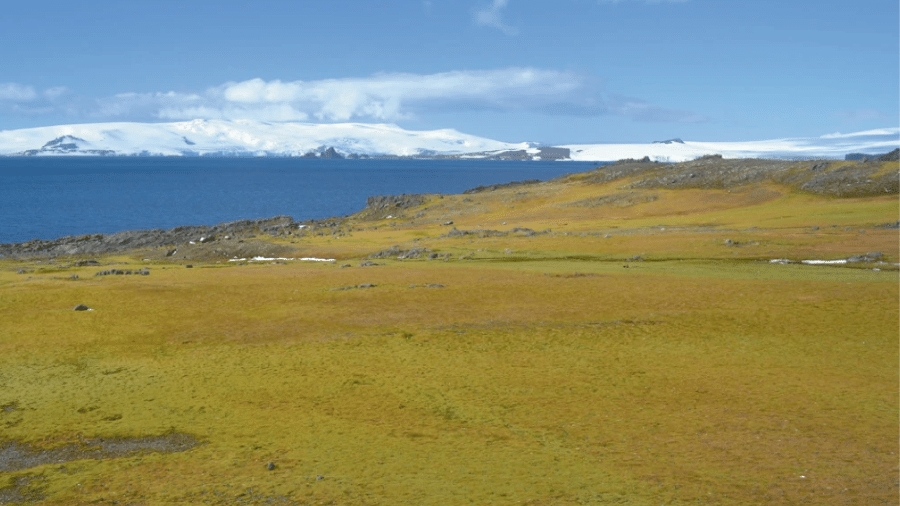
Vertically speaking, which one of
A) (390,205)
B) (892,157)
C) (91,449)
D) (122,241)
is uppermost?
(892,157)

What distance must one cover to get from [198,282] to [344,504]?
38902mm

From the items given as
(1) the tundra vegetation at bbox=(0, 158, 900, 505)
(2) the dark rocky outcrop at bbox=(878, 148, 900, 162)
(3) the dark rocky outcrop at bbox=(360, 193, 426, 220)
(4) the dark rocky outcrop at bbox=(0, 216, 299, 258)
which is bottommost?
(4) the dark rocky outcrop at bbox=(0, 216, 299, 258)

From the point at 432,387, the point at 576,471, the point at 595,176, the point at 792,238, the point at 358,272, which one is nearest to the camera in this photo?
the point at 576,471

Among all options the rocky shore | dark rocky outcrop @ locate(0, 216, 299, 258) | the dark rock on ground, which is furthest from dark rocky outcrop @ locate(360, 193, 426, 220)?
the dark rock on ground

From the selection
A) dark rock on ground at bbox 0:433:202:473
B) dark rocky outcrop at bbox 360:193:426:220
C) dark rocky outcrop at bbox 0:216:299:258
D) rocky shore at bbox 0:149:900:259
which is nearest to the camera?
dark rock on ground at bbox 0:433:202:473

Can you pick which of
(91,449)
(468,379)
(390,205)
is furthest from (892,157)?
(91,449)

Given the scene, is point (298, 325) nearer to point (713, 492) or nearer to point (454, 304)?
point (454, 304)

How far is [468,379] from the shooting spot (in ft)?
110

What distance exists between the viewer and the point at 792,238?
70188 mm

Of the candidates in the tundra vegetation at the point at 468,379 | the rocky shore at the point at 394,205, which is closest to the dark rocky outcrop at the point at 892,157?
the rocky shore at the point at 394,205

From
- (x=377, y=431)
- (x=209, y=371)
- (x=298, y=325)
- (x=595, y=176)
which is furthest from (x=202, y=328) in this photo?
(x=595, y=176)

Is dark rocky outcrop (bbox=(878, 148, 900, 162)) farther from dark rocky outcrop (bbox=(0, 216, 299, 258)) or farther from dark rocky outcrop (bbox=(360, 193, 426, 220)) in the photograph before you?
dark rocky outcrop (bbox=(0, 216, 299, 258))

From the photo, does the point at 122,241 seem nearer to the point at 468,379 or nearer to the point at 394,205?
the point at 394,205

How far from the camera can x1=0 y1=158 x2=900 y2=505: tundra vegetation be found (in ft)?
76.7
